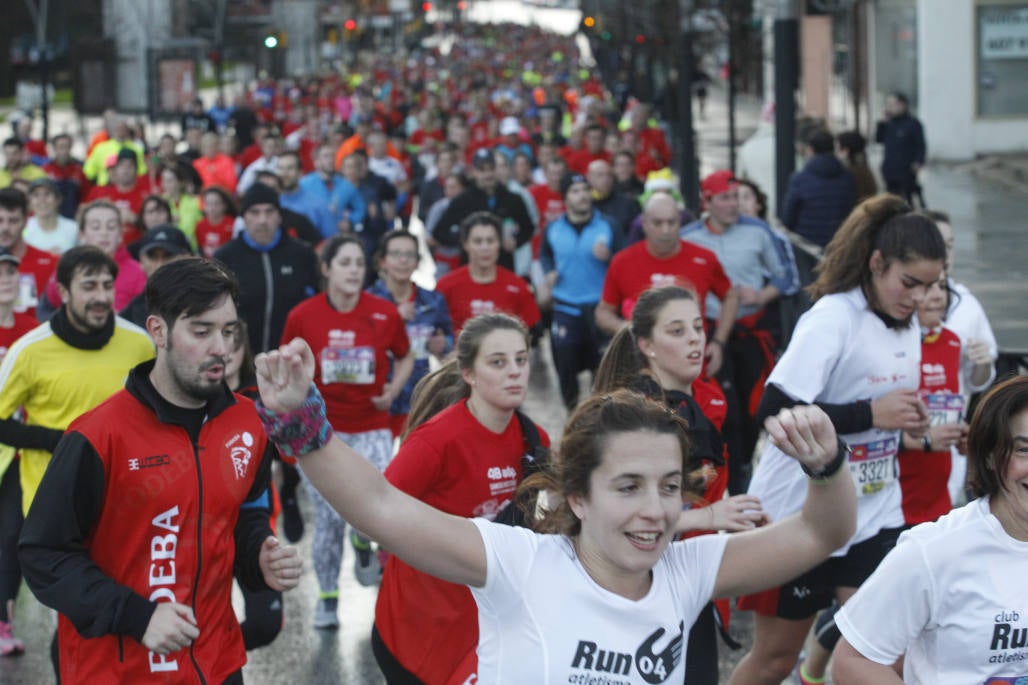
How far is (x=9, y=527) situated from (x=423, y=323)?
3.53 m

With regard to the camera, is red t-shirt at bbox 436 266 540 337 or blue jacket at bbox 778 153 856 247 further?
blue jacket at bbox 778 153 856 247

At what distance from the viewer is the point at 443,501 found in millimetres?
5562

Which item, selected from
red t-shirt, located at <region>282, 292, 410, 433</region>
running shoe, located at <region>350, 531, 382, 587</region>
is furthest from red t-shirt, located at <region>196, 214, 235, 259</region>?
running shoe, located at <region>350, 531, 382, 587</region>

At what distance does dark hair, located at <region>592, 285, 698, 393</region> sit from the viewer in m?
5.88

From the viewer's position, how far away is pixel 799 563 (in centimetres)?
361

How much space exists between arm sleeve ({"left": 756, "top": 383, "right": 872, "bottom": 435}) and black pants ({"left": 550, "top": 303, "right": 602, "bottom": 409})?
19.6 ft

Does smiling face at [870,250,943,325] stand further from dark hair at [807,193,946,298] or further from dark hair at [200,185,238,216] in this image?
dark hair at [200,185,238,216]

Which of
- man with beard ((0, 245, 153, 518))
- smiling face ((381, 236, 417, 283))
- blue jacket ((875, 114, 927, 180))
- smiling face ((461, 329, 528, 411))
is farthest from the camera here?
blue jacket ((875, 114, 927, 180))

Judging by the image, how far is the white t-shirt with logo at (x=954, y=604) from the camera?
3.83 meters

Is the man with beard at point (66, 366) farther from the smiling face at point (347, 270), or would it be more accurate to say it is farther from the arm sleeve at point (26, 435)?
the smiling face at point (347, 270)

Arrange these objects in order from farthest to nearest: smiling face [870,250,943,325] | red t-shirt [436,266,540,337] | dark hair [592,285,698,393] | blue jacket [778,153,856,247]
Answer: blue jacket [778,153,856,247], red t-shirt [436,266,540,337], dark hair [592,285,698,393], smiling face [870,250,943,325]

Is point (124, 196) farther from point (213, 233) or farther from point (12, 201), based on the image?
point (12, 201)

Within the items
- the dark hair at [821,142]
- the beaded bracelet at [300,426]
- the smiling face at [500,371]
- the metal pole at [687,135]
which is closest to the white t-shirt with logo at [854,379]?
the smiling face at [500,371]

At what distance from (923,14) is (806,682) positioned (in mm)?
27064
